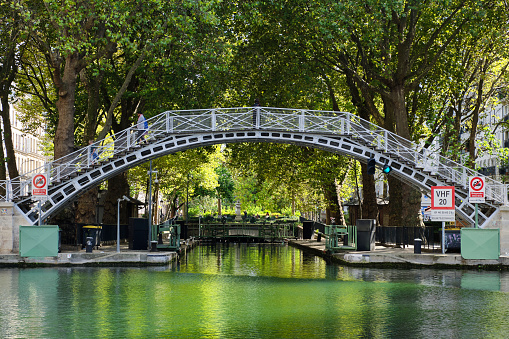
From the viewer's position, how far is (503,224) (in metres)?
29.7

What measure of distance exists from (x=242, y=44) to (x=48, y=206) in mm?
14612

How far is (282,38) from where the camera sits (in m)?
38.2

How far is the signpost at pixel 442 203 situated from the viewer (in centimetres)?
2809

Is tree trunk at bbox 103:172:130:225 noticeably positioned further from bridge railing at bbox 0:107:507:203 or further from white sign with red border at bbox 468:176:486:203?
white sign with red border at bbox 468:176:486:203

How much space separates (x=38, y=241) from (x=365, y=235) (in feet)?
45.5

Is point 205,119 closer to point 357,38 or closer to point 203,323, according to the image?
point 357,38

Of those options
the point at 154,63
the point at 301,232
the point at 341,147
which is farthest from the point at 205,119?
the point at 301,232

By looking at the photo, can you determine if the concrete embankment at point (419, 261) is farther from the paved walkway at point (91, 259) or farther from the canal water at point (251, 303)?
the paved walkway at point (91, 259)

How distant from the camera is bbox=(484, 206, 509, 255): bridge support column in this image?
2934cm

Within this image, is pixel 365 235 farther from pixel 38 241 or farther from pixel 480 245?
pixel 38 241

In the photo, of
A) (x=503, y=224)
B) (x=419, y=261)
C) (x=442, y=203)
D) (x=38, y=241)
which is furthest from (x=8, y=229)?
(x=503, y=224)

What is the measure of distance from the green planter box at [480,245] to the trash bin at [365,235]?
16.1ft

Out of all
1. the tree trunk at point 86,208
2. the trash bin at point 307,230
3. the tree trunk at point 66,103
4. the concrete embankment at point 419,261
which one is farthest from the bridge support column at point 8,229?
the trash bin at point 307,230

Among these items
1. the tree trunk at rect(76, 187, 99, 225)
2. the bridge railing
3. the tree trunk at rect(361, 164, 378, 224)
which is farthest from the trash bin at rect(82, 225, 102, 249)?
the tree trunk at rect(361, 164, 378, 224)
